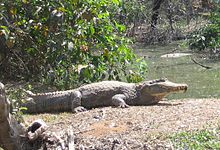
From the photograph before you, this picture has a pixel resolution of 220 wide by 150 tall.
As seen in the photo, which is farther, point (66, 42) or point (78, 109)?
point (66, 42)

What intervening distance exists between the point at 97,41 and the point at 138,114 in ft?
9.92

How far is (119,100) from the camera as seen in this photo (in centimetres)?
870

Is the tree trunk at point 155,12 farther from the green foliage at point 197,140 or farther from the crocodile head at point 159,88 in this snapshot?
the green foliage at point 197,140

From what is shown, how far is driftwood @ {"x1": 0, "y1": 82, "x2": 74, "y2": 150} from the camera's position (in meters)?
6.16

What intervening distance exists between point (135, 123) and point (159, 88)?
5.07 feet

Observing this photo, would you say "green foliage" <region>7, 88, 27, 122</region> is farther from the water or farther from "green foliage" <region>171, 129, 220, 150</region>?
the water

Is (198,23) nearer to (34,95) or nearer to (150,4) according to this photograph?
(150,4)

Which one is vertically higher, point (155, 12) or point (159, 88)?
point (159, 88)

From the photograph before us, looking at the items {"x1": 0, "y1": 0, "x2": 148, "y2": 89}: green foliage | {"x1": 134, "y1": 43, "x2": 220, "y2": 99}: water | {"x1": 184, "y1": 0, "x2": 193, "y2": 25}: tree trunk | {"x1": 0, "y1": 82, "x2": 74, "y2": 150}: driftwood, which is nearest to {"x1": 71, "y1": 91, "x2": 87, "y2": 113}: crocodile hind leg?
{"x1": 0, "y1": 0, "x2": 148, "y2": 89}: green foliage

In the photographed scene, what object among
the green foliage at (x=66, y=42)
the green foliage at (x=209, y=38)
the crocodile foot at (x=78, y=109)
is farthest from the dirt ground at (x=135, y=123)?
the green foliage at (x=209, y=38)

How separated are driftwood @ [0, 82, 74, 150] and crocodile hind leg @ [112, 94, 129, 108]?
66.5 inches

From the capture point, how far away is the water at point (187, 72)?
11.9 metres

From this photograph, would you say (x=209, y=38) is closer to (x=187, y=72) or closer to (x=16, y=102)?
(x=187, y=72)

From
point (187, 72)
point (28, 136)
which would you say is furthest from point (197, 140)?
point (187, 72)
